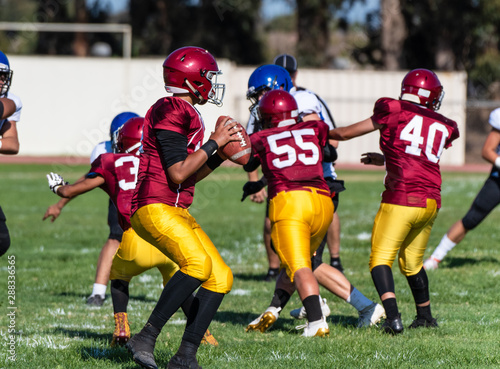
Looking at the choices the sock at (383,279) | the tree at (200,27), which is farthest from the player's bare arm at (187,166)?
the tree at (200,27)

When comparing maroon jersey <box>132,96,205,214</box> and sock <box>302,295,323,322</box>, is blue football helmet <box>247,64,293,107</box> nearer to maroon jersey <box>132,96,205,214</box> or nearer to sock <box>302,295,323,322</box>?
sock <box>302,295,323,322</box>

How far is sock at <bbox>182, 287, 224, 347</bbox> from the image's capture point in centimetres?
409

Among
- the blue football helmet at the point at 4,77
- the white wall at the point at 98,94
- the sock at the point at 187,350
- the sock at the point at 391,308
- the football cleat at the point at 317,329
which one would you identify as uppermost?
the blue football helmet at the point at 4,77

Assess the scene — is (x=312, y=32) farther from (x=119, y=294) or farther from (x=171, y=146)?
(x=171, y=146)

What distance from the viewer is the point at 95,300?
21.0ft

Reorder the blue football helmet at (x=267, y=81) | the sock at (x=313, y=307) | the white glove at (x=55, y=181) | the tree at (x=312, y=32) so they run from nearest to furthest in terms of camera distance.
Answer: the sock at (x=313, y=307) < the white glove at (x=55, y=181) < the blue football helmet at (x=267, y=81) < the tree at (x=312, y=32)

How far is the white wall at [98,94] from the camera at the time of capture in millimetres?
26672

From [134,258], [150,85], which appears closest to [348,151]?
[150,85]

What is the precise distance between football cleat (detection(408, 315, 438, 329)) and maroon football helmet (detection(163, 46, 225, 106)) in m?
2.18

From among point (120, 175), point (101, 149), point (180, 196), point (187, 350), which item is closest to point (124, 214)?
point (120, 175)

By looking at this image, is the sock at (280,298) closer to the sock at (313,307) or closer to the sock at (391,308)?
the sock at (313,307)

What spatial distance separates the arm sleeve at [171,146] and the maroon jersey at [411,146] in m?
1.72

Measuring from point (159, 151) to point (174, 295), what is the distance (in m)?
0.76

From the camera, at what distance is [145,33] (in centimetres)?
3459
